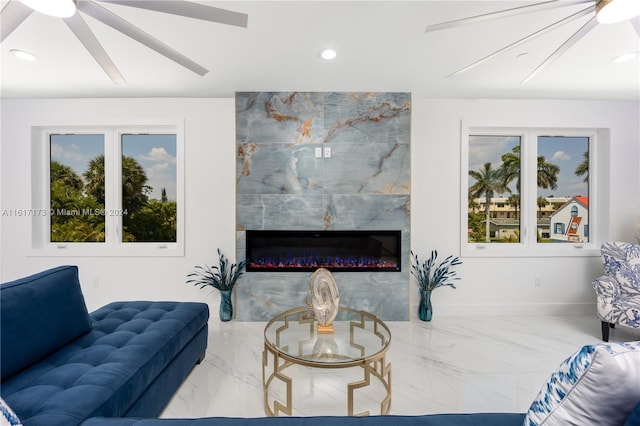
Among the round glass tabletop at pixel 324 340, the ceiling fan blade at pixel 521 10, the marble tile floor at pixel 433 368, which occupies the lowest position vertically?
the marble tile floor at pixel 433 368

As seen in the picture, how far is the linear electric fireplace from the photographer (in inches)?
125

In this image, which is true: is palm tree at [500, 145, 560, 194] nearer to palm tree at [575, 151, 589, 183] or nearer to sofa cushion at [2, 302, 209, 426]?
palm tree at [575, 151, 589, 183]

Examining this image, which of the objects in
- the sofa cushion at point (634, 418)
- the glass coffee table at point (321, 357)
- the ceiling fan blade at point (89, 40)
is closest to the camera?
the sofa cushion at point (634, 418)

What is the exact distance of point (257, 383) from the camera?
200 centimetres

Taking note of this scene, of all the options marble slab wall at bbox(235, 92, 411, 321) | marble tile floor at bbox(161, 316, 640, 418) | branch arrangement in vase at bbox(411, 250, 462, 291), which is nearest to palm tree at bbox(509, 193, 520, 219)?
branch arrangement in vase at bbox(411, 250, 462, 291)

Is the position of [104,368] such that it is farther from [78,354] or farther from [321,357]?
[321,357]

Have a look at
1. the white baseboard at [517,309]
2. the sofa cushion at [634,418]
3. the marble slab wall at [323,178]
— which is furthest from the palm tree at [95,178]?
the sofa cushion at [634,418]

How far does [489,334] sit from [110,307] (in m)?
3.14

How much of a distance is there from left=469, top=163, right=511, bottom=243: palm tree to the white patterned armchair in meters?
1.07

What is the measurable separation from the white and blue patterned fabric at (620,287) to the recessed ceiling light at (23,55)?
16.4ft

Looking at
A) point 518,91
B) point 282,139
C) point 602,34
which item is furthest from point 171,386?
point 518,91

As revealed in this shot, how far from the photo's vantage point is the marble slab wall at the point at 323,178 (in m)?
3.10

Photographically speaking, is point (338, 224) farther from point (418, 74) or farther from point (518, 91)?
point (518, 91)

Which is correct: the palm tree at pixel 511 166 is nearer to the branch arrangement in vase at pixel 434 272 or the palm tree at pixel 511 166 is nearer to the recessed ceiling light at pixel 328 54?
the branch arrangement in vase at pixel 434 272
